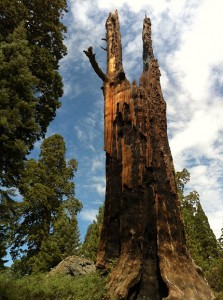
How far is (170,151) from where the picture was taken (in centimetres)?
1198

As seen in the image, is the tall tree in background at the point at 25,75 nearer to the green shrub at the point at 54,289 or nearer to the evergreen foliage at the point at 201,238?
the green shrub at the point at 54,289

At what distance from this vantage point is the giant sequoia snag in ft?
29.8

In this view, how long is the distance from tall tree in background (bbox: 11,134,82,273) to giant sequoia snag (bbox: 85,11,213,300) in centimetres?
1106

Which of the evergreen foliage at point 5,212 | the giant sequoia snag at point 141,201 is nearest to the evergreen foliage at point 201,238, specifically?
the giant sequoia snag at point 141,201

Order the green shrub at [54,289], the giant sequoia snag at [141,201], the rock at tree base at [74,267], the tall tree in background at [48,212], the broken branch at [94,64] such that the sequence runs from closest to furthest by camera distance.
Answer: the green shrub at [54,289]
the giant sequoia snag at [141,201]
the broken branch at [94,64]
the rock at tree base at [74,267]
the tall tree in background at [48,212]

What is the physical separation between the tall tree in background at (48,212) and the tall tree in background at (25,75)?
925 cm

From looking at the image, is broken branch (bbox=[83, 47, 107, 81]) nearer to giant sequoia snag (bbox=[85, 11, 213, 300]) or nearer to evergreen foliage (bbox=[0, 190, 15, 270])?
giant sequoia snag (bbox=[85, 11, 213, 300])

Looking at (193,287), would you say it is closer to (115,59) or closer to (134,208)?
(134,208)

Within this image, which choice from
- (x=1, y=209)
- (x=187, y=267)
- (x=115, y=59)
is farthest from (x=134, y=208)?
(x=115, y=59)

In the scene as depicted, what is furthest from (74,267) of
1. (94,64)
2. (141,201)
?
(94,64)

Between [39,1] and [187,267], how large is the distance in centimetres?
1238

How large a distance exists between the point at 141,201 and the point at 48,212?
1764cm

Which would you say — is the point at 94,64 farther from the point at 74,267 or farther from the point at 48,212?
the point at 48,212

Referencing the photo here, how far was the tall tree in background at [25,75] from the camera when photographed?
32.1 feet
